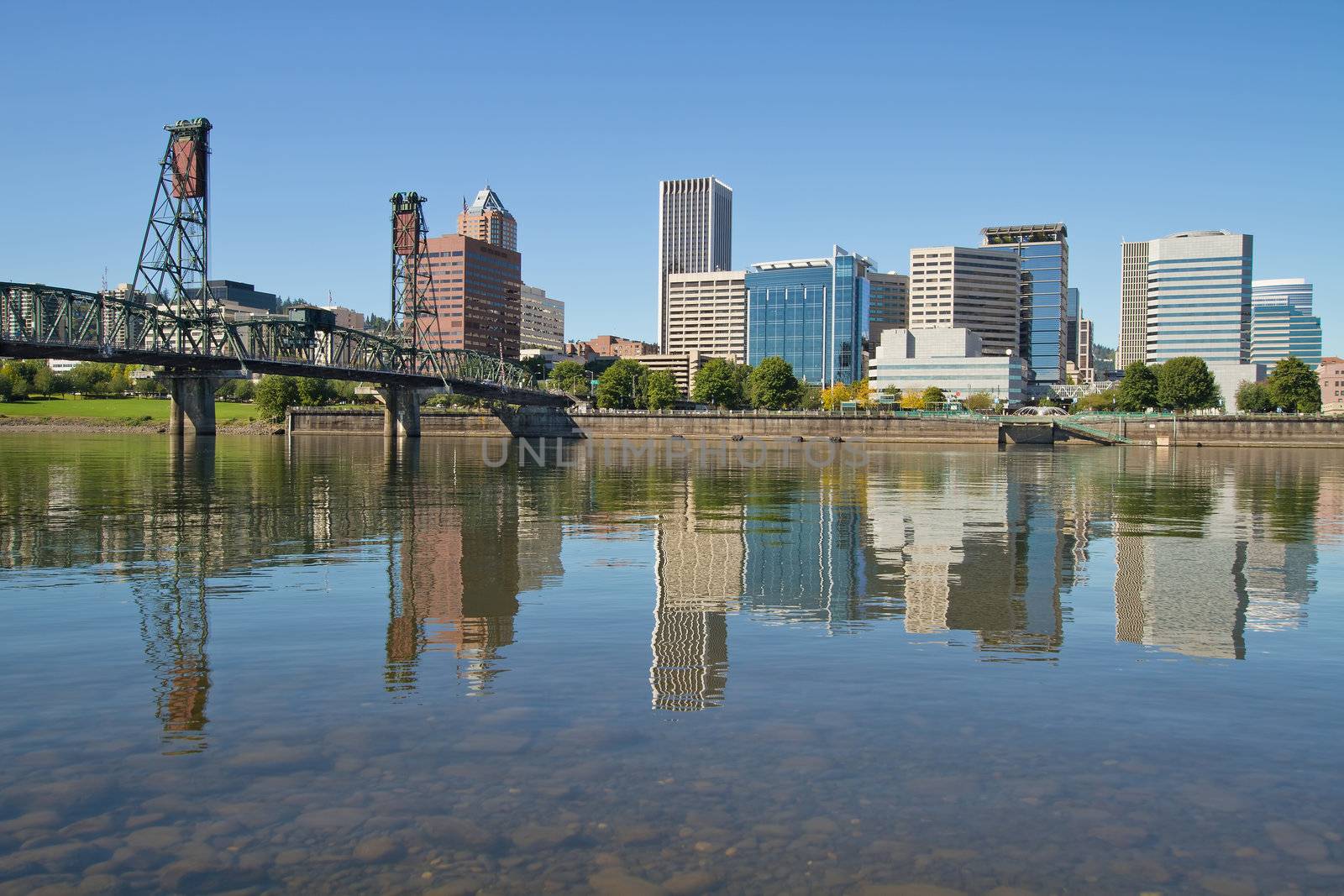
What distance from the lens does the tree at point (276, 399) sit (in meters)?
181

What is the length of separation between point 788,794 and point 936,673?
16.9ft

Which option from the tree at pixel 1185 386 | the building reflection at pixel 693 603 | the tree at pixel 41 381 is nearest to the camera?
the building reflection at pixel 693 603

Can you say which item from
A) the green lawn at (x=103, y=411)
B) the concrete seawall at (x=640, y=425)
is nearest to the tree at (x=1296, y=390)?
the concrete seawall at (x=640, y=425)

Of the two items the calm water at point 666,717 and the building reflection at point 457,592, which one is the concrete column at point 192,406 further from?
the calm water at point 666,717

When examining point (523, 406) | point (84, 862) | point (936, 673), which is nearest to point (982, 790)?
point (936, 673)

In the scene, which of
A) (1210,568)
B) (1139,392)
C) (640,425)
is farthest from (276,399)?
(1210,568)

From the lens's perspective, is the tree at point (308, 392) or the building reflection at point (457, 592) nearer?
the building reflection at point (457, 592)

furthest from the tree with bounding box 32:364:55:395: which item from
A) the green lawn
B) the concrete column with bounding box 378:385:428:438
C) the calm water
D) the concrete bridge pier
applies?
the calm water

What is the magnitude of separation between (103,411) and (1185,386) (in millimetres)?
196947

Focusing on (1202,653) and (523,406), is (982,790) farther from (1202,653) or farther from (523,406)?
(523,406)

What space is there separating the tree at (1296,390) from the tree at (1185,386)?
1108 cm

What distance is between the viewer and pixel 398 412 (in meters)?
152

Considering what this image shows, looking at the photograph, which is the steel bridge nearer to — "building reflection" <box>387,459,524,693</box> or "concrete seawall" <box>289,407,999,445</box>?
"concrete seawall" <box>289,407,999,445</box>

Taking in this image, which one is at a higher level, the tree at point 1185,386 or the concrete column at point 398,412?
the tree at point 1185,386
